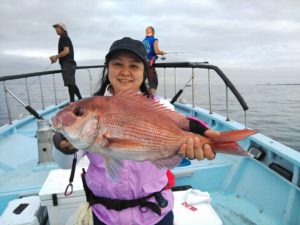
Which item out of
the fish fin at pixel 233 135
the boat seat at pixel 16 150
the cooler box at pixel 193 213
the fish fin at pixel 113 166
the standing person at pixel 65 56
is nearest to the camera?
the fish fin at pixel 233 135

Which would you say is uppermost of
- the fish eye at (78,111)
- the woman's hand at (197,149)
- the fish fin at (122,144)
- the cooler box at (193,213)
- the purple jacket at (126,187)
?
the fish eye at (78,111)

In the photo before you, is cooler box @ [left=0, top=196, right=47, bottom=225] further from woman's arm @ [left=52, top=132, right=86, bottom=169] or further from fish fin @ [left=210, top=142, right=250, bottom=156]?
fish fin @ [left=210, top=142, right=250, bottom=156]

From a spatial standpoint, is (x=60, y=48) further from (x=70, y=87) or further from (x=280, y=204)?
(x=280, y=204)

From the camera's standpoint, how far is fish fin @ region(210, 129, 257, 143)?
1502 millimetres

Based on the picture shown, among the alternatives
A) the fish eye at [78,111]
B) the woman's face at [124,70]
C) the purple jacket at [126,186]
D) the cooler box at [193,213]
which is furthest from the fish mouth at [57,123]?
the cooler box at [193,213]

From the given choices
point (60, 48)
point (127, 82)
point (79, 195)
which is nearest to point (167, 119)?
point (127, 82)

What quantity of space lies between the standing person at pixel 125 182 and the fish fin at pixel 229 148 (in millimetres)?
644

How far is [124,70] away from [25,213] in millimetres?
1740

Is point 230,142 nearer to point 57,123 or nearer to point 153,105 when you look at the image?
point 153,105

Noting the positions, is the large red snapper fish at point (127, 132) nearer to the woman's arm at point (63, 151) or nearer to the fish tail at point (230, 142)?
the fish tail at point (230, 142)

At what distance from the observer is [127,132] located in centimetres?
161

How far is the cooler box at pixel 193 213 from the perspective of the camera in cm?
232

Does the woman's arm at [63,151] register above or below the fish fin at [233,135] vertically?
below

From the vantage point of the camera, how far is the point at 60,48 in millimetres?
7543
